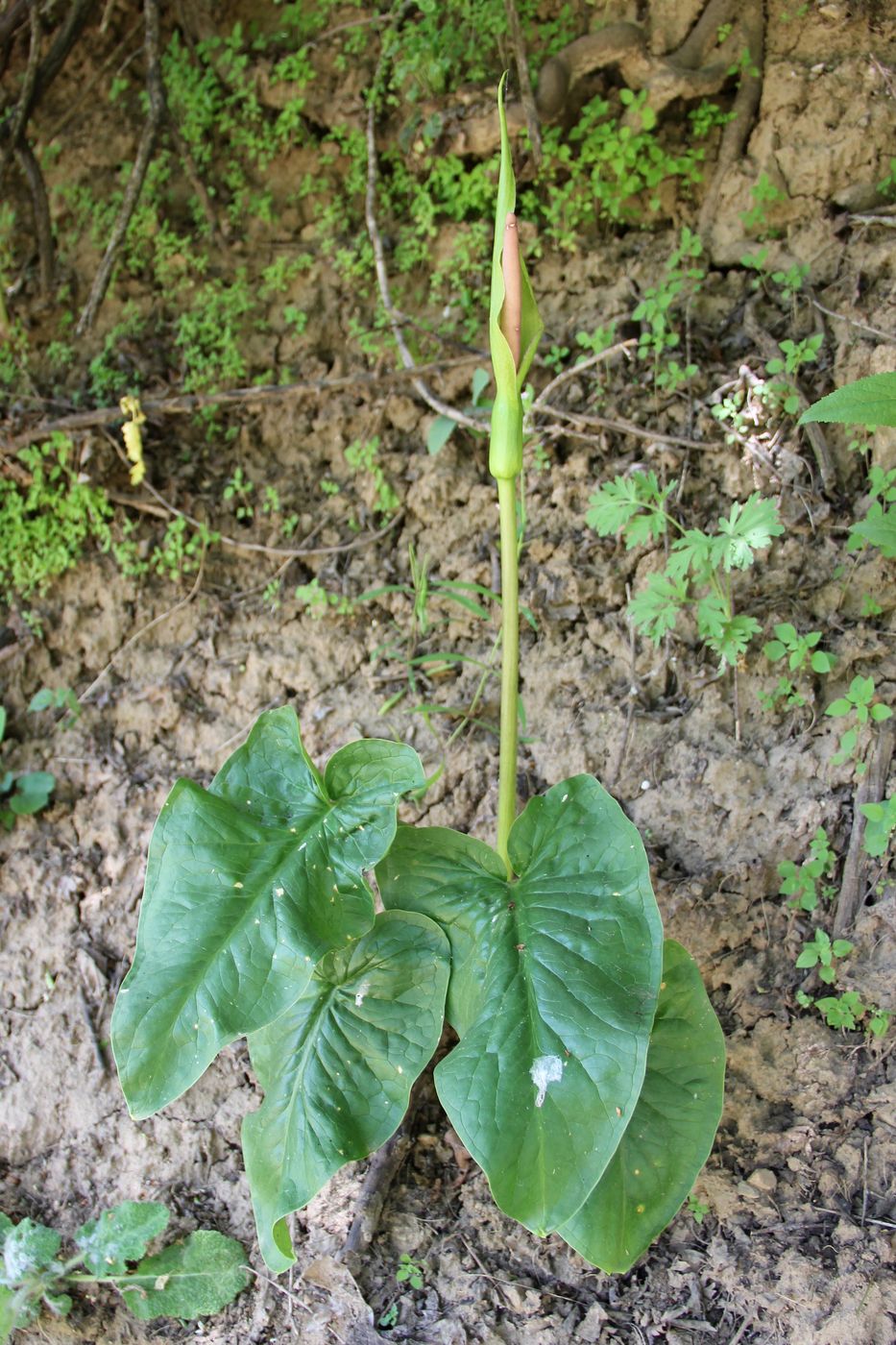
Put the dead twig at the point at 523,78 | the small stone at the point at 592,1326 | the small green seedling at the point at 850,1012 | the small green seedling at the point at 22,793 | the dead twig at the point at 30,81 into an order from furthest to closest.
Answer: the dead twig at the point at 30,81, the small green seedling at the point at 22,793, the dead twig at the point at 523,78, the small green seedling at the point at 850,1012, the small stone at the point at 592,1326

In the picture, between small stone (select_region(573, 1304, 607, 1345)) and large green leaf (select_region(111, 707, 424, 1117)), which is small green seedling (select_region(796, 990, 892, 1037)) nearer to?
small stone (select_region(573, 1304, 607, 1345))

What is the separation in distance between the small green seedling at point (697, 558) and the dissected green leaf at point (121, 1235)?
152 centimetres

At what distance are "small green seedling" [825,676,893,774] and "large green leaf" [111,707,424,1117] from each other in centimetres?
81

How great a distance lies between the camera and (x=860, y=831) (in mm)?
1899

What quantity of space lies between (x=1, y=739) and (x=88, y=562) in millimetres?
522

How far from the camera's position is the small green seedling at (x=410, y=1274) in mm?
1810

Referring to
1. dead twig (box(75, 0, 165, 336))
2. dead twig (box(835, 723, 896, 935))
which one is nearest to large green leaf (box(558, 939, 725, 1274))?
dead twig (box(835, 723, 896, 935))

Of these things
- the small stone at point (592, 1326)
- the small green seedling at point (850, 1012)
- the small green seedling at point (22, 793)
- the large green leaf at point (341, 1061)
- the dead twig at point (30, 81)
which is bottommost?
the small stone at point (592, 1326)

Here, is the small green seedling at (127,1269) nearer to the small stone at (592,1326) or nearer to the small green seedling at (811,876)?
the small stone at (592,1326)

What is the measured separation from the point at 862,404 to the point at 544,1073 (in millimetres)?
1134

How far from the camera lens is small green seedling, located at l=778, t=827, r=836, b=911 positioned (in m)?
1.88

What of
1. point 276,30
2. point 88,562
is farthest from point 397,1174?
point 276,30

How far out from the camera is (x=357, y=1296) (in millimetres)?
1800

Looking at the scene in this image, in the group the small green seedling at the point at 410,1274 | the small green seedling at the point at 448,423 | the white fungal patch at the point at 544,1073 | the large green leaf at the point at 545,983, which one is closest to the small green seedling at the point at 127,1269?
the small green seedling at the point at 410,1274
